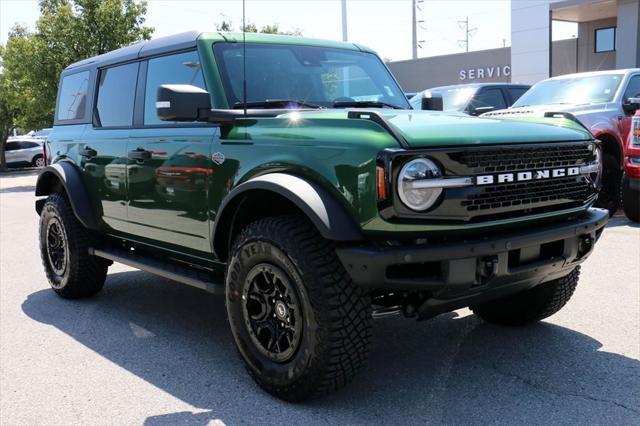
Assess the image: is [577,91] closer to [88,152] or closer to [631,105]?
[631,105]

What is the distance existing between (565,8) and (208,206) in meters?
24.3

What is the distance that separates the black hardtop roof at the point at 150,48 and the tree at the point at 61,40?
743 inches

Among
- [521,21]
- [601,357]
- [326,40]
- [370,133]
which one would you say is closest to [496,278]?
[370,133]

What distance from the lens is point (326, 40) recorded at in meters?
4.83

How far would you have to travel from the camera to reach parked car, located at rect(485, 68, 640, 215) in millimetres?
8562

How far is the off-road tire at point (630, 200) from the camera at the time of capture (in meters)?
7.99

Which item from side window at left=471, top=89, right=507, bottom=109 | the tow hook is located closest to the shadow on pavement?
the tow hook

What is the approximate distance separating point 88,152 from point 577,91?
675 cm

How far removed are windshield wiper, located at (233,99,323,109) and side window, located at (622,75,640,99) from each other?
6.36m

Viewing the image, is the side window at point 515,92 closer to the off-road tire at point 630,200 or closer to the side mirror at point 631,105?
the side mirror at point 631,105

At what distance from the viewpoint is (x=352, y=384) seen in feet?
12.0

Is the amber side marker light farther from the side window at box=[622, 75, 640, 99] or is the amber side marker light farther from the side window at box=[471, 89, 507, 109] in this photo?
the side window at box=[471, 89, 507, 109]

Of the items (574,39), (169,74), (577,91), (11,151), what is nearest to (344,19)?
(577,91)

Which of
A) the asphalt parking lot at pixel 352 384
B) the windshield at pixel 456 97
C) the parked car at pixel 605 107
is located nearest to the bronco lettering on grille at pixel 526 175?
the asphalt parking lot at pixel 352 384
